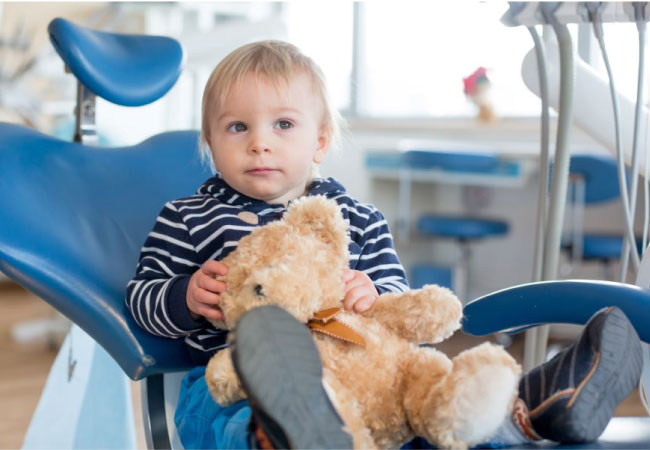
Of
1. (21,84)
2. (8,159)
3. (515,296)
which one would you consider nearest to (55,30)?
(8,159)

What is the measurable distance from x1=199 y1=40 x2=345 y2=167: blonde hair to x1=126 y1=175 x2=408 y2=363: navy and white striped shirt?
0.40 feet

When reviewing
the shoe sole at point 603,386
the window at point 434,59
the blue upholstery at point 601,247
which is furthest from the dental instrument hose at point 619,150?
the window at point 434,59

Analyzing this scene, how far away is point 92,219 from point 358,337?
60 centimetres

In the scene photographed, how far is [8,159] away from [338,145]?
1.69 ft

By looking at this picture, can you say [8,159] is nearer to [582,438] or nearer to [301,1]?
[582,438]

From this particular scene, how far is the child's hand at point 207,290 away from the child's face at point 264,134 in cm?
18

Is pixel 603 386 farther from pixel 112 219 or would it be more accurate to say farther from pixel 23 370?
pixel 23 370

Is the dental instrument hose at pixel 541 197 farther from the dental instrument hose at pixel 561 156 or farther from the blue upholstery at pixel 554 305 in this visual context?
the blue upholstery at pixel 554 305

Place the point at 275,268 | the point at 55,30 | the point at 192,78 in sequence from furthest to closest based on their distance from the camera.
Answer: the point at 192,78 → the point at 55,30 → the point at 275,268

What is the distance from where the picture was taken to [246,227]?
112 centimetres

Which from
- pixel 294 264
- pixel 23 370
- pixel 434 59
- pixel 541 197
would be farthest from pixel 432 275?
pixel 294 264

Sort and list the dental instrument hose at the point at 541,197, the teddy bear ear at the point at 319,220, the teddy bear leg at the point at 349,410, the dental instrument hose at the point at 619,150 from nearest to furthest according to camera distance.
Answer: the teddy bear leg at the point at 349,410 → the teddy bear ear at the point at 319,220 → the dental instrument hose at the point at 619,150 → the dental instrument hose at the point at 541,197

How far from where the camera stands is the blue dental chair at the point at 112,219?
102 cm

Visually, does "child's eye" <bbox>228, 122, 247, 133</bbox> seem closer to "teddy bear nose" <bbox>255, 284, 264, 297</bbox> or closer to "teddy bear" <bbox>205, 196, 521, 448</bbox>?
"teddy bear" <bbox>205, 196, 521, 448</bbox>
